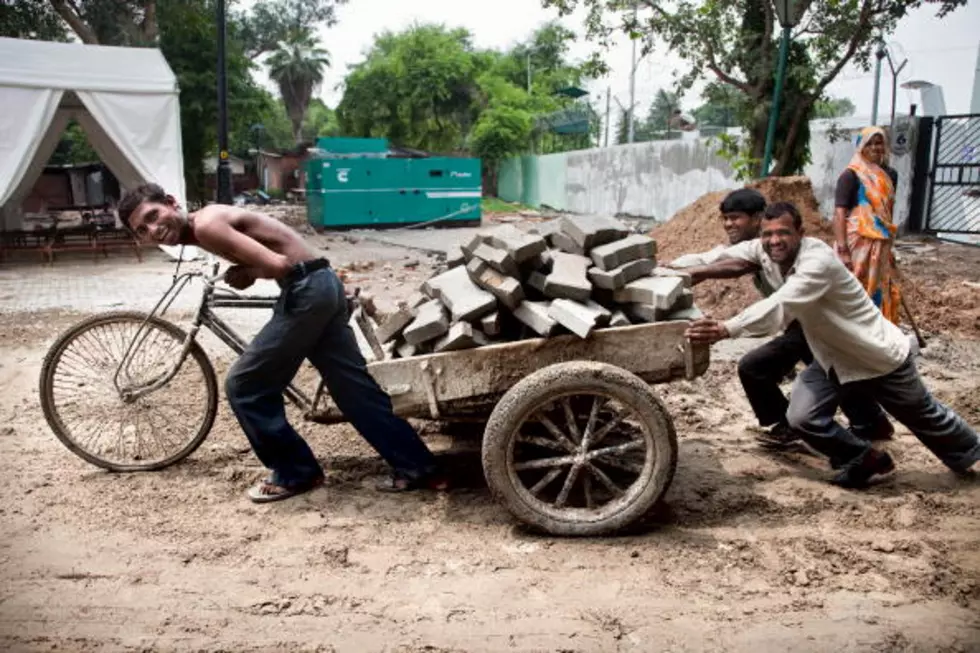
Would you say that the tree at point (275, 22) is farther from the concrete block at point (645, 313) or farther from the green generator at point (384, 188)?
the concrete block at point (645, 313)

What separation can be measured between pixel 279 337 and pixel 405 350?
0.57 m

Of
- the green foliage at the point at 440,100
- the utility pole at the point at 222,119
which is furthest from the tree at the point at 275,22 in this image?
the utility pole at the point at 222,119

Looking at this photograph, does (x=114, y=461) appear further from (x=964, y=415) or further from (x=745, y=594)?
(x=964, y=415)

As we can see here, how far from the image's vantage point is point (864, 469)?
3.66 meters

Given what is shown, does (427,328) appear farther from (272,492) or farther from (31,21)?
(31,21)

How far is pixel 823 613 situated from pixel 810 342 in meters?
1.49

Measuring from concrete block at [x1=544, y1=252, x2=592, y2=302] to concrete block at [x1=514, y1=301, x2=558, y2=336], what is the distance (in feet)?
0.30

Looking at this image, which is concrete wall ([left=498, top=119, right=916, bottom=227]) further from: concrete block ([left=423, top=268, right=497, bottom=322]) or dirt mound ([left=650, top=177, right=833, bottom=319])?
concrete block ([left=423, top=268, right=497, bottom=322])

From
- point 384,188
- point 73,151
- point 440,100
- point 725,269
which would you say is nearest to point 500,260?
point 725,269

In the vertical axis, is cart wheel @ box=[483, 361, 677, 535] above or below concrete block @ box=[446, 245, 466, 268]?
below

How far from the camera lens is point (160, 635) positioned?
2.57m

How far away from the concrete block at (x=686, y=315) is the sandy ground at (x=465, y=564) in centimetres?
92

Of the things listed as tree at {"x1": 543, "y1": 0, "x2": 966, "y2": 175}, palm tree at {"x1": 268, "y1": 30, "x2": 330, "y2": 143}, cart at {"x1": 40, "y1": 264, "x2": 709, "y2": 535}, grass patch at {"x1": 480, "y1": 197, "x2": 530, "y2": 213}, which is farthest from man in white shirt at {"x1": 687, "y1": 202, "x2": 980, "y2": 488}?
palm tree at {"x1": 268, "y1": 30, "x2": 330, "y2": 143}

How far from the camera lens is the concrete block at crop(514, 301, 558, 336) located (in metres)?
3.15
